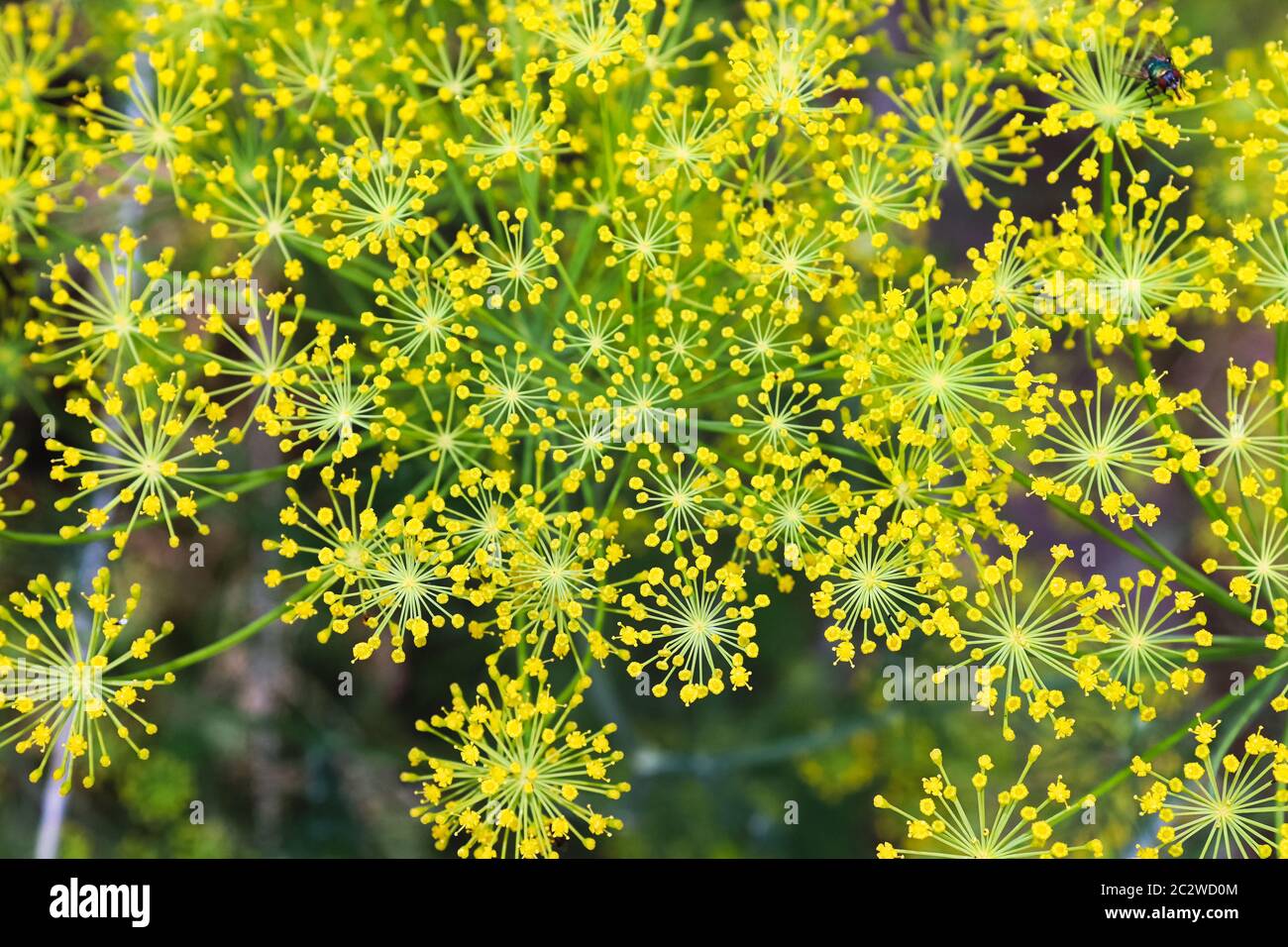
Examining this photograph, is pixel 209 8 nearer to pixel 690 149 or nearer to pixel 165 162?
pixel 165 162

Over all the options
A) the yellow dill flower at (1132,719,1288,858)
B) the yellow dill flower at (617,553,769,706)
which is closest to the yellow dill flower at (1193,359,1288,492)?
the yellow dill flower at (1132,719,1288,858)

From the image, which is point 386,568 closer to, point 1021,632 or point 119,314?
point 119,314

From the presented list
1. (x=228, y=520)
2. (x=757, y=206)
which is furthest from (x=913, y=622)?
(x=228, y=520)

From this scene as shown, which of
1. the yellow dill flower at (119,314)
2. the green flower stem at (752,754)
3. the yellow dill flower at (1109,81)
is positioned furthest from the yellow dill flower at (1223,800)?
the yellow dill flower at (119,314)

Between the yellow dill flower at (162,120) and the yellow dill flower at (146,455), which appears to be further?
the yellow dill flower at (162,120)

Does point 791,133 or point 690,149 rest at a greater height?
point 791,133

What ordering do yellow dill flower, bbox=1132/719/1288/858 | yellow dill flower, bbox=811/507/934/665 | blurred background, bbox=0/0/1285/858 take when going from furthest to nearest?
blurred background, bbox=0/0/1285/858 → yellow dill flower, bbox=811/507/934/665 → yellow dill flower, bbox=1132/719/1288/858

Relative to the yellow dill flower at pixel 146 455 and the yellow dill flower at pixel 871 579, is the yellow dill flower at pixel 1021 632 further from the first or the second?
the yellow dill flower at pixel 146 455

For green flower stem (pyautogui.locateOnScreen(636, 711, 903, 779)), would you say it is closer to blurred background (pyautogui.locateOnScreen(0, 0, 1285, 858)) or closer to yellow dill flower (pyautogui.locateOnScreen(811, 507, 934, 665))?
blurred background (pyautogui.locateOnScreen(0, 0, 1285, 858))
